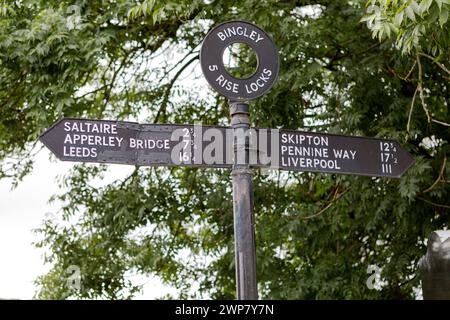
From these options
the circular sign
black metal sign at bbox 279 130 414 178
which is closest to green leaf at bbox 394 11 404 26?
black metal sign at bbox 279 130 414 178

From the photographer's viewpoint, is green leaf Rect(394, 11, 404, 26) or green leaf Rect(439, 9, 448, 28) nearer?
green leaf Rect(439, 9, 448, 28)

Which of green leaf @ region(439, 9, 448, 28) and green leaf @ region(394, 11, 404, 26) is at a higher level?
green leaf @ region(394, 11, 404, 26)

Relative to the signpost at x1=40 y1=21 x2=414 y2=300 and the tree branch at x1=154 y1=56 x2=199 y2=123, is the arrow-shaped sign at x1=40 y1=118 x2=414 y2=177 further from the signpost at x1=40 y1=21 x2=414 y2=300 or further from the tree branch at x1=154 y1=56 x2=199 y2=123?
the tree branch at x1=154 y1=56 x2=199 y2=123

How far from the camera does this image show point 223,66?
4176mm

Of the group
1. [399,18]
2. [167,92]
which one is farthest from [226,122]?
[399,18]

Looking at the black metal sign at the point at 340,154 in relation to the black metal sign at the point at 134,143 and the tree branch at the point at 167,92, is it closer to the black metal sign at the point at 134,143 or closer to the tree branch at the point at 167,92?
the black metal sign at the point at 134,143

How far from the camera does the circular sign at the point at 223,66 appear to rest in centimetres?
414

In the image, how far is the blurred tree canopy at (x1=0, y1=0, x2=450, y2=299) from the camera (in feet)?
25.3

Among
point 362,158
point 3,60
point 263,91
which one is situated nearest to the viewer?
point 263,91

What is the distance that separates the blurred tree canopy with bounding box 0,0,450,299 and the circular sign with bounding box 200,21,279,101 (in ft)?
8.00

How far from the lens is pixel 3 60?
750 cm

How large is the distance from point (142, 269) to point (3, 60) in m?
2.97

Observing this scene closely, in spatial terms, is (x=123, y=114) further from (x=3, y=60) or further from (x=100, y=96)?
(x=3, y=60)

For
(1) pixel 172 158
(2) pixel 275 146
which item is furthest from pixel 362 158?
(1) pixel 172 158
